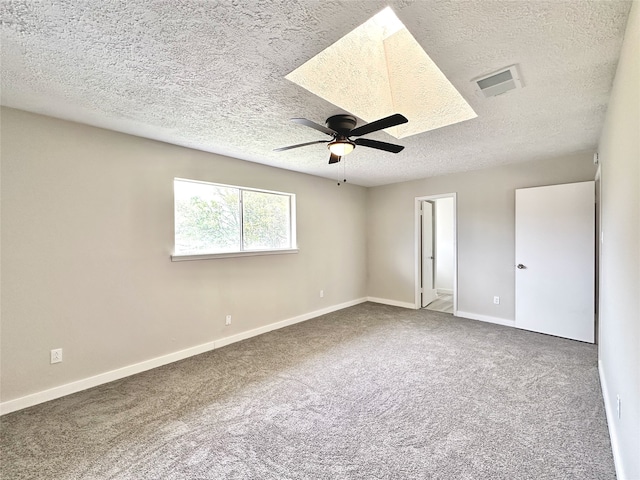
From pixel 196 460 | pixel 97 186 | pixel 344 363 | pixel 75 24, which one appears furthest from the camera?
pixel 344 363

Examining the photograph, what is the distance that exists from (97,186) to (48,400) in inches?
73.5

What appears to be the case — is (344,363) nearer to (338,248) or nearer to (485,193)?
(338,248)

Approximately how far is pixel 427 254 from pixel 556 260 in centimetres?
209

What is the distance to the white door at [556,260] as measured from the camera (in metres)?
3.55

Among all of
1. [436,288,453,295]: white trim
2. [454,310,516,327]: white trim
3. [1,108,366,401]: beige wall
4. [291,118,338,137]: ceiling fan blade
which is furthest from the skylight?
[436,288,453,295]: white trim

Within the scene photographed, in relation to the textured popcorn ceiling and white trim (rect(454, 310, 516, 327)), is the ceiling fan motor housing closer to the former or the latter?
the textured popcorn ceiling

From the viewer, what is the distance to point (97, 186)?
8.71 feet

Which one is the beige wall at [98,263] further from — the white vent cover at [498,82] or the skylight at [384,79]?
the white vent cover at [498,82]

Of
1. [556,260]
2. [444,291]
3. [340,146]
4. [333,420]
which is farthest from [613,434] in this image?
[444,291]

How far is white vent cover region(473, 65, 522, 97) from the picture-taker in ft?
6.04

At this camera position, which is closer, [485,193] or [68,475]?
[68,475]

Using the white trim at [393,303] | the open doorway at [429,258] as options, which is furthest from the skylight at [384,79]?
the white trim at [393,303]

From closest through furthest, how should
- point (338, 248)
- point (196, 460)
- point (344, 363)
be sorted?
point (196, 460)
point (344, 363)
point (338, 248)

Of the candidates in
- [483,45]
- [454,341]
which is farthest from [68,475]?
[454,341]
